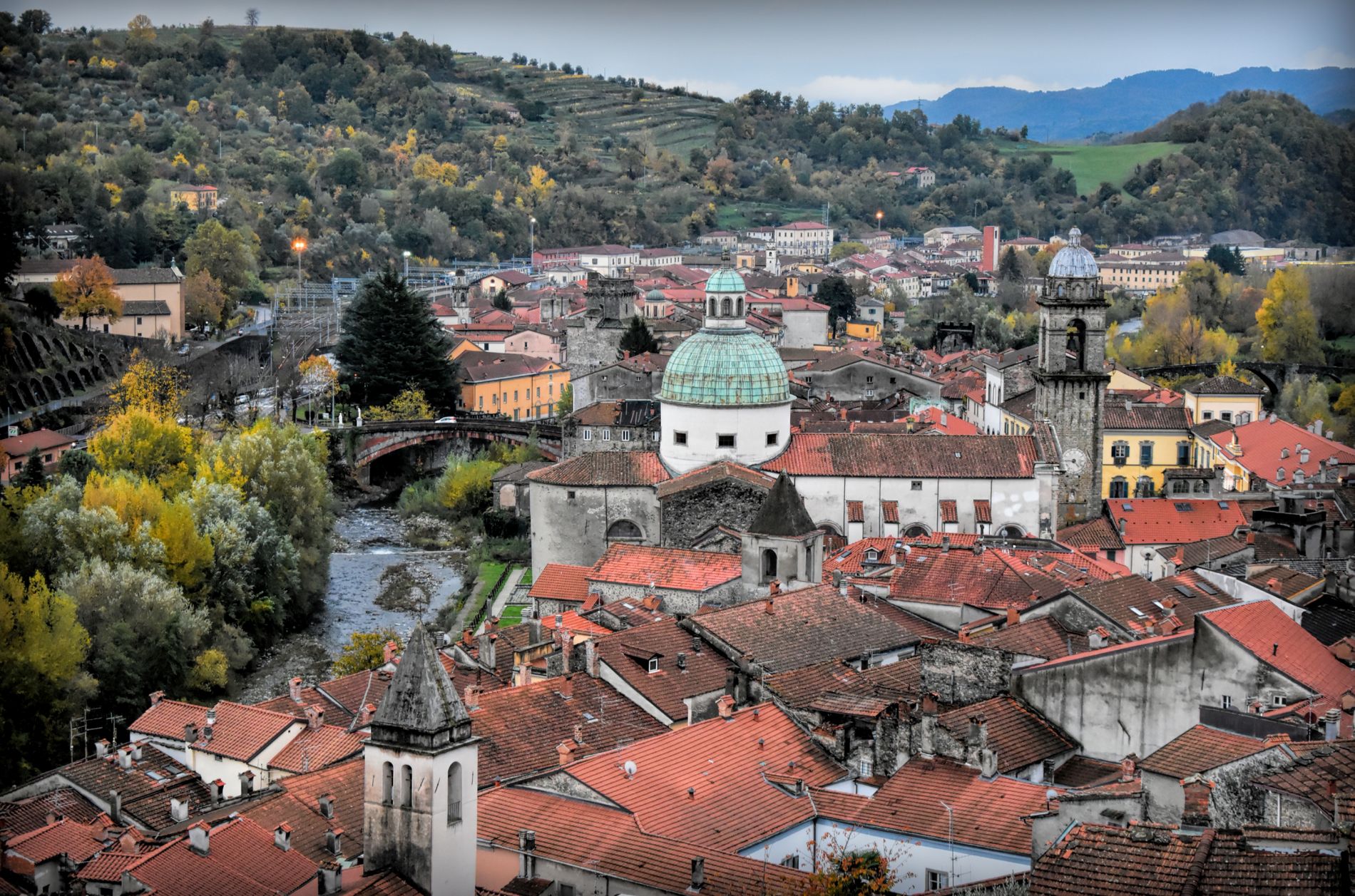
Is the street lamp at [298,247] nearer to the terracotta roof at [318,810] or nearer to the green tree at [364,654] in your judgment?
the green tree at [364,654]

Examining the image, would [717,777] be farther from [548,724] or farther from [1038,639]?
[1038,639]

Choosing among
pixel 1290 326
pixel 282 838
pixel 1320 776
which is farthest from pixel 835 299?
pixel 1320 776

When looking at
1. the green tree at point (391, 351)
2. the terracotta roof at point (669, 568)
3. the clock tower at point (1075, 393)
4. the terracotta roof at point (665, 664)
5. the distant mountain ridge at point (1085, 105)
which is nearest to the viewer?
the terracotta roof at point (665, 664)

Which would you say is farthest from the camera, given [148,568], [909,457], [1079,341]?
[1079,341]

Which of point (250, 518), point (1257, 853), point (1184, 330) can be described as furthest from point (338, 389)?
point (1257, 853)

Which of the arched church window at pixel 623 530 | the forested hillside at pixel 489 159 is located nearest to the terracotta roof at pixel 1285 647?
the arched church window at pixel 623 530

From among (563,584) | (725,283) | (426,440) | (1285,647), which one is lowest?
(426,440)
